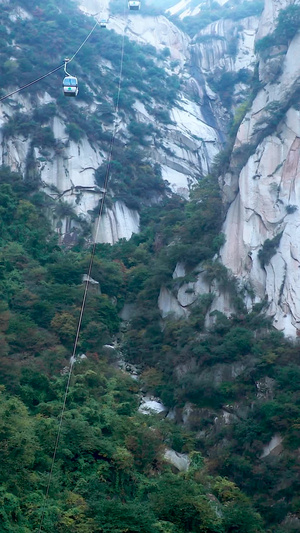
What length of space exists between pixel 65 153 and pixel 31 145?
1882 mm

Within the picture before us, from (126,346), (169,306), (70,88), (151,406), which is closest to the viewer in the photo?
(70,88)

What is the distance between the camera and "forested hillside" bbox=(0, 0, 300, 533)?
60.6ft

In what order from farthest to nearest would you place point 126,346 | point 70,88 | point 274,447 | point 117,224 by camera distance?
point 117,224, point 126,346, point 70,88, point 274,447

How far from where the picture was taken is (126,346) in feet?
97.2

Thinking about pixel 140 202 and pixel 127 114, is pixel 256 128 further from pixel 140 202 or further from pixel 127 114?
pixel 127 114

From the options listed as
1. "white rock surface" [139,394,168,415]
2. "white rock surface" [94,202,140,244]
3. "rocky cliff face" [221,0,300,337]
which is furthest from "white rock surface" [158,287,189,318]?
"white rock surface" [94,202,140,244]

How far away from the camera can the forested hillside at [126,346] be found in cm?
1848

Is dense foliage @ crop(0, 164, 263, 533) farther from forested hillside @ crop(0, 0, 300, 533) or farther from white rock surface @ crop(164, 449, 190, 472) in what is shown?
white rock surface @ crop(164, 449, 190, 472)

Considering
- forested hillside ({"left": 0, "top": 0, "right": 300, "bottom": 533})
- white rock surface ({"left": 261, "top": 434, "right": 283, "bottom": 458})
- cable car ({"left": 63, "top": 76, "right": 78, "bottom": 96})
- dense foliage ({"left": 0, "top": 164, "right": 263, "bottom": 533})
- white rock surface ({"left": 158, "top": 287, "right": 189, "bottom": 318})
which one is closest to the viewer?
dense foliage ({"left": 0, "top": 164, "right": 263, "bottom": 533})

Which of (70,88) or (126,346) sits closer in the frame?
(70,88)

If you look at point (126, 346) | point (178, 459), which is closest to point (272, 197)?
point (126, 346)

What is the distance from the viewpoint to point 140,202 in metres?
39.2

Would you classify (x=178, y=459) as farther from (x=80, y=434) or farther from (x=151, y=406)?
(x=151, y=406)

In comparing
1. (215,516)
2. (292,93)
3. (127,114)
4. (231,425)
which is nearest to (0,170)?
(127,114)
